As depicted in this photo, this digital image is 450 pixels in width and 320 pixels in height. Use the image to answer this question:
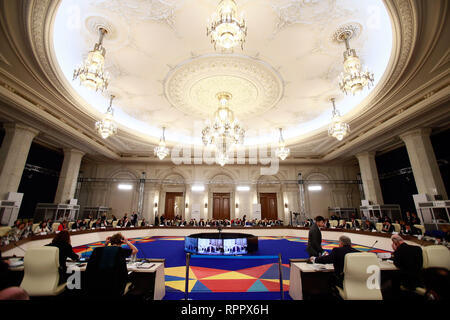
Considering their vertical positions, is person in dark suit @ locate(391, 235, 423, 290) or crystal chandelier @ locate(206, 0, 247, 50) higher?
crystal chandelier @ locate(206, 0, 247, 50)

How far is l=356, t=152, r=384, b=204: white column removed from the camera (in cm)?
1109

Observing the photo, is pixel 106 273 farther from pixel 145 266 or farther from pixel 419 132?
pixel 419 132

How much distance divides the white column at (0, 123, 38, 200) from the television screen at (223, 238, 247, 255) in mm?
8650

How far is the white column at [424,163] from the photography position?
25.8 feet

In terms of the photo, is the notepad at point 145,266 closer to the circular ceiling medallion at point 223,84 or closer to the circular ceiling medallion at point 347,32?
the circular ceiling medallion at point 223,84

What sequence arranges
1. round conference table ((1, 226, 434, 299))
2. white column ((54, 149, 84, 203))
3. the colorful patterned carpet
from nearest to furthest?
Result: round conference table ((1, 226, 434, 299))
the colorful patterned carpet
white column ((54, 149, 84, 203))

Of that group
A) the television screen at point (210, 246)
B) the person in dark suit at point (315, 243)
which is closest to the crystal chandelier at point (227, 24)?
the person in dark suit at point (315, 243)

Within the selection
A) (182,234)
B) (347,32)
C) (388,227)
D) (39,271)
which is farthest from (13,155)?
(388,227)

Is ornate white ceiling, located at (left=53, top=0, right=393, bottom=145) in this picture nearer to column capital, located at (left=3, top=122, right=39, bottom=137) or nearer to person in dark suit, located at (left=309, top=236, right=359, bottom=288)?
column capital, located at (left=3, top=122, right=39, bottom=137)

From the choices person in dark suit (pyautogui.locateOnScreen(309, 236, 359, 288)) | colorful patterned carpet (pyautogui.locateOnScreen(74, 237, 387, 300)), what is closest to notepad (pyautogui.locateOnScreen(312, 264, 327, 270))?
person in dark suit (pyautogui.locateOnScreen(309, 236, 359, 288))

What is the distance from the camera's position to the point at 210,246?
6676mm

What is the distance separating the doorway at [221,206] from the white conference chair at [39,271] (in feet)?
43.4

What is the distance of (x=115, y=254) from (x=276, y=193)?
14.6 metres

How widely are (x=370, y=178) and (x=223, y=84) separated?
33.6ft
